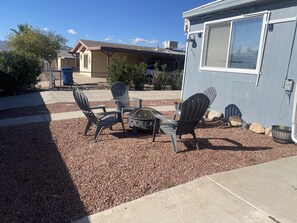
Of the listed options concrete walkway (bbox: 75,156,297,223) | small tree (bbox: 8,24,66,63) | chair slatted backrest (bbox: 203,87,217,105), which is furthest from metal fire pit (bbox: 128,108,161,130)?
small tree (bbox: 8,24,66,63)

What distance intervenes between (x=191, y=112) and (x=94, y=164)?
1952mm

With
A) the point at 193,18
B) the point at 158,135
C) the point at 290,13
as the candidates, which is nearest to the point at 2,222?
the point at 158,135

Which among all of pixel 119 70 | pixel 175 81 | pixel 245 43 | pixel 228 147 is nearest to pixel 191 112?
pixel 228 147

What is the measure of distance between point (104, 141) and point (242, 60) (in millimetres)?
4384

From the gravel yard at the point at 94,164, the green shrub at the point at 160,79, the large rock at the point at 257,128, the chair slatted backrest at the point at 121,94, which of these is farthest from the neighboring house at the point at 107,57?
the gravel yard at the point at 94,164

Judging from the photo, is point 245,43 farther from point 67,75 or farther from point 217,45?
point 67,75

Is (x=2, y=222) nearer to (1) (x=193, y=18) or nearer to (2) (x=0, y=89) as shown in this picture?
(1) (x=193, y=18)

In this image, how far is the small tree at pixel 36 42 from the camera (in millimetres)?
30600

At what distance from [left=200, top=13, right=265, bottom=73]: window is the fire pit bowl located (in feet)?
5.50

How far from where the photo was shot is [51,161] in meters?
4.13

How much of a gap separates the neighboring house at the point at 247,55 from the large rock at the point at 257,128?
0.14 metres

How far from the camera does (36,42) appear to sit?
31109 mm

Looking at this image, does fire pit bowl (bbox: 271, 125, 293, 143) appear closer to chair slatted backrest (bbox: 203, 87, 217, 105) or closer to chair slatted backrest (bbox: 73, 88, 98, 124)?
chair slatted backrest (bbox: 203, 87, 217, 105)

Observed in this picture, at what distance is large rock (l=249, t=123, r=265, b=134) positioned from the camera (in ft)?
20.4
